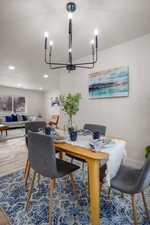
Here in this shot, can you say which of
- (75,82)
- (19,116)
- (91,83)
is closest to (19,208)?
(91,83)

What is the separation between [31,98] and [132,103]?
7.61 metres

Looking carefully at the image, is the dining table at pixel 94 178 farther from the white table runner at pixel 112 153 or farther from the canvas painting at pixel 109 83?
the canvas painting at pixel 109 83

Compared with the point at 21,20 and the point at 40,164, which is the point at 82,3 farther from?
the point at 40,164

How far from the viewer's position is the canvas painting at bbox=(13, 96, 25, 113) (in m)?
8.10

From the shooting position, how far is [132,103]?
2555mm

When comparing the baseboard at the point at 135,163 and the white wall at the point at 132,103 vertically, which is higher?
the white wall at the point at 132,103

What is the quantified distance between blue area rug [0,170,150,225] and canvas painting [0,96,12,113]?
654 centimetres

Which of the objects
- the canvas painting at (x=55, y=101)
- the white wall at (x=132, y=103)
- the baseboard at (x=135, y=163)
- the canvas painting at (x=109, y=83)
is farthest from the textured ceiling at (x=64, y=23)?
the canvas painting at (x=55, y=101)

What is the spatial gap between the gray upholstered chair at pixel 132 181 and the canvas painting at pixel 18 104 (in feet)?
26.1

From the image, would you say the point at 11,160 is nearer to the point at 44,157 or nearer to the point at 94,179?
the point at 44,157

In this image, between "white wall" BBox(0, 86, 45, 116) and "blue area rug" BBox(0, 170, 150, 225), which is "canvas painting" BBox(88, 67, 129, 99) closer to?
"blue area rug" BBox(0, 170, 150, 225)

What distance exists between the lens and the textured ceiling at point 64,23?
1.62m

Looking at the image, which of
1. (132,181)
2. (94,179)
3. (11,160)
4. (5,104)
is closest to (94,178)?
(94,179)

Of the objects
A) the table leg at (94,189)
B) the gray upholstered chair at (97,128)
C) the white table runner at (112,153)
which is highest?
the gray upholstered chair at (97,128)
